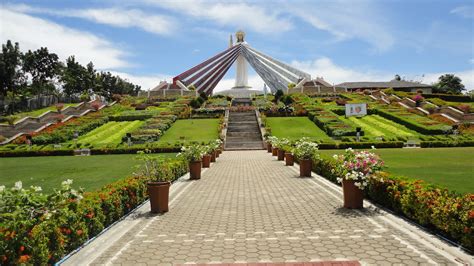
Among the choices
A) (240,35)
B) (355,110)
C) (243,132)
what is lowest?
(243,132)

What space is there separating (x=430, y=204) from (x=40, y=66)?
72072mm

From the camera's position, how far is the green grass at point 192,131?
3169 cm

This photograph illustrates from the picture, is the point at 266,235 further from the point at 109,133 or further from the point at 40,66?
the point at 40,66

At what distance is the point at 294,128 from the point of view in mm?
35125

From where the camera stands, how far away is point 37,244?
15.3ft

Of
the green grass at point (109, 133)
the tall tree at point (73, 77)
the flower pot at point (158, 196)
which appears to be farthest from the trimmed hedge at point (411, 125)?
the tall tree at point (73, 77)

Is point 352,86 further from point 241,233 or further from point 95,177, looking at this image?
point 241,233

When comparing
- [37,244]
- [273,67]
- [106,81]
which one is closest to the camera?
[37,244]

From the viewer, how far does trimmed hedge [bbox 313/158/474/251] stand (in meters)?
5.54

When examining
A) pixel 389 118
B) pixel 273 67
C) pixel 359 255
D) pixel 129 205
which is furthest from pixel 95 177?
pixel 273 67

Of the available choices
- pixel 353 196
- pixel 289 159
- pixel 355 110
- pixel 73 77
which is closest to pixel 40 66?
pixel 73 77

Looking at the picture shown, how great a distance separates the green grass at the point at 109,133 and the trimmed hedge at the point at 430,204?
2515cm

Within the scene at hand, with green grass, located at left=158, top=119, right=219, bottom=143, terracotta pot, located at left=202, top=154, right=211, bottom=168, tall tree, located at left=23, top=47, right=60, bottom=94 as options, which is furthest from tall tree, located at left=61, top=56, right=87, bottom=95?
terracotta pot, located at left=202, top=154, right=211, bottom=168

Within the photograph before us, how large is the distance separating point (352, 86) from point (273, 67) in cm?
1741
